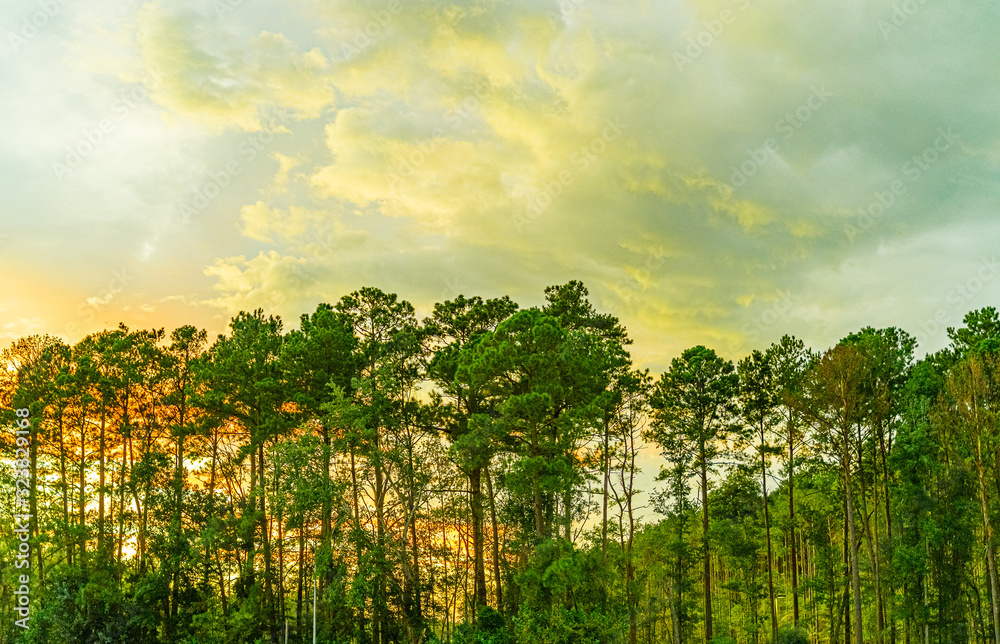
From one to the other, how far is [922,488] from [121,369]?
4038 centimetres

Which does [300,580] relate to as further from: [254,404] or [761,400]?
[761,400]

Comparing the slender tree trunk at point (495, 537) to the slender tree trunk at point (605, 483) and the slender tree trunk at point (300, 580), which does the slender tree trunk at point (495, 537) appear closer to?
the slender tree trunk at point (605, 483)

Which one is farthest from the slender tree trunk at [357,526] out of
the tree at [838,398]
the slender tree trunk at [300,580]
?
the tree at [838,398]

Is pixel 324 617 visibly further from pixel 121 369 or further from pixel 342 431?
pixel 121 369

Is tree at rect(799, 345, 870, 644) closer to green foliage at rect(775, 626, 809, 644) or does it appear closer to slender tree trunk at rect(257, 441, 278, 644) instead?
green foliage at rect(775, 626, 809, 644)

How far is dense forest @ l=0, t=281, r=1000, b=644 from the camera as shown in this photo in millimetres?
29609

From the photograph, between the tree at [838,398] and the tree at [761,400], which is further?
the tree at [761,400]

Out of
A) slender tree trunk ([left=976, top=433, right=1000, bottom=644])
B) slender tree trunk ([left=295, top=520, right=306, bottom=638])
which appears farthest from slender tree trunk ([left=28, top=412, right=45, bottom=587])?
slender tree trunk ([left=976, top=433, right=1000, bottom=644])

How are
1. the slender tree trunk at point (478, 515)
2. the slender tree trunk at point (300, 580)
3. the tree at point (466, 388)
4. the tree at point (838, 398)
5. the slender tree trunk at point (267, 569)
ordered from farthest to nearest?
the slender tree trunk at point (478, 515)
the slender tree trunk at point (300, 580)
the slender tree trunk at point (267, 569)
the tree at point (466, 388)
the tree at point (838, 398)

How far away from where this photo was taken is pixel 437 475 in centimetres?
3538

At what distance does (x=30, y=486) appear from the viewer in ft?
119

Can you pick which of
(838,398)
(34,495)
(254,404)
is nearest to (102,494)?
(34,495)

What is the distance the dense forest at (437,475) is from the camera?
2961cm

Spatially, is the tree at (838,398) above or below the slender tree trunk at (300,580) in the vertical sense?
above
